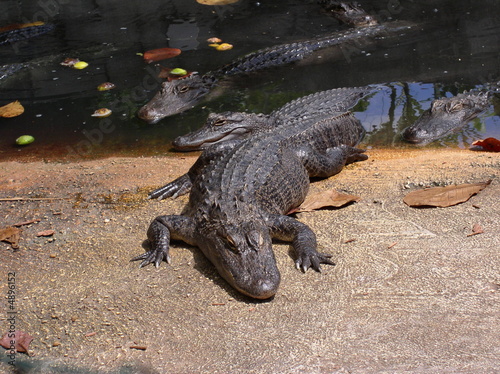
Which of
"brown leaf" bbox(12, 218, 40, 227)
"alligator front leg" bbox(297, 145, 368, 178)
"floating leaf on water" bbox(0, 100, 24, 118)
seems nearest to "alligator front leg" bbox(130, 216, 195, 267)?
"brown leaf" bbox(12, 218, 40, 227)

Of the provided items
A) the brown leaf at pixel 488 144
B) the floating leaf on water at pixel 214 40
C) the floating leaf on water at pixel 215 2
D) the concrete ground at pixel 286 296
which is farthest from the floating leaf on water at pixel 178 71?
the brown leaf at pixel 488 144

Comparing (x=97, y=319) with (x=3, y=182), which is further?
(x=3, y=182)

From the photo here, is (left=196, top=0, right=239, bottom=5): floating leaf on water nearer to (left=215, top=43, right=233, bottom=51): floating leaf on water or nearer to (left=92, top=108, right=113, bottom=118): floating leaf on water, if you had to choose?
(left=215, top=43, right=233, bottom=51): floating leaf on water

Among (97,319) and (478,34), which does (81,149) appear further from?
(478,34)

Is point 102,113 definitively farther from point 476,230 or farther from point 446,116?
point 476,230

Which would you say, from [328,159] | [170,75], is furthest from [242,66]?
[328,159]

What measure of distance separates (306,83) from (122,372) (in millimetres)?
6725

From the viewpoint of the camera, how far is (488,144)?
626 centimetres

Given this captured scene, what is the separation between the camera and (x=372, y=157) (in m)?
6.45

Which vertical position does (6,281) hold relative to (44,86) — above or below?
above

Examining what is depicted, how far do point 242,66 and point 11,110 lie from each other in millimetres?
3678

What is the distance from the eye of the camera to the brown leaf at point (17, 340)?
3.24 m

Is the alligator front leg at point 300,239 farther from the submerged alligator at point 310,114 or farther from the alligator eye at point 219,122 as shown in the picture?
the alligator eye at point 219,122

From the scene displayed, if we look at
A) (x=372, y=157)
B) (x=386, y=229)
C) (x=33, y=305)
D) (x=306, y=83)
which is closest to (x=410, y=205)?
(x=386, y=229)
